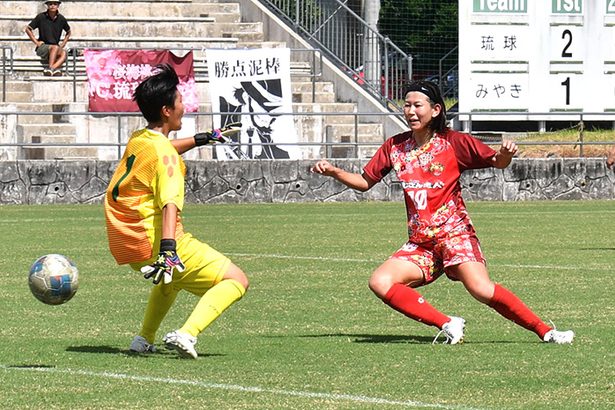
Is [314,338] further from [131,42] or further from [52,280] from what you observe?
[131,42]

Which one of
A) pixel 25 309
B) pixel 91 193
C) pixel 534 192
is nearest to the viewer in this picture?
pixel 25 309

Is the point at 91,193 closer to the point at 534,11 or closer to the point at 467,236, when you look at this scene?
the point at 534,11

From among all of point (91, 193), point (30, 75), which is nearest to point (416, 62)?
point (30, 75)

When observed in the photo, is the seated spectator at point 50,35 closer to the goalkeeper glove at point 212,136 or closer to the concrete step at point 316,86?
the concrete step at point 316,86

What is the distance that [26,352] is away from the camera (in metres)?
9.34

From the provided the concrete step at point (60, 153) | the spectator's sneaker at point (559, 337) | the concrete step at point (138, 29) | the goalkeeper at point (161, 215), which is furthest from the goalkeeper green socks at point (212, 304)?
the concrete step at point (138, 29)

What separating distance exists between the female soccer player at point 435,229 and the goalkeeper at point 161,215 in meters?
1.17

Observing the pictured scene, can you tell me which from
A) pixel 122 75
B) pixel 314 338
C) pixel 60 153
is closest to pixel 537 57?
pixel 122 75

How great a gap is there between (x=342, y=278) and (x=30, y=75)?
61.4 feet

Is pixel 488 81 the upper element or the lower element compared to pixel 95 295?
upper

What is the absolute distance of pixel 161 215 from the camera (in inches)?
350

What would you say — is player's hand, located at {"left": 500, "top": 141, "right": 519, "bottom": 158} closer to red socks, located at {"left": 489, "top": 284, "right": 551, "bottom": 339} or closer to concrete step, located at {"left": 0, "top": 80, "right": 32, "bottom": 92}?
red socks, located at {"left": 489, "top": 284, "right": 551, "bottom": 339}

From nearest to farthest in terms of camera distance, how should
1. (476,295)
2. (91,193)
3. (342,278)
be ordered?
(476,295) < (342,278) < (91,193)

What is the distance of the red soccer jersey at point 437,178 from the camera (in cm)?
980
